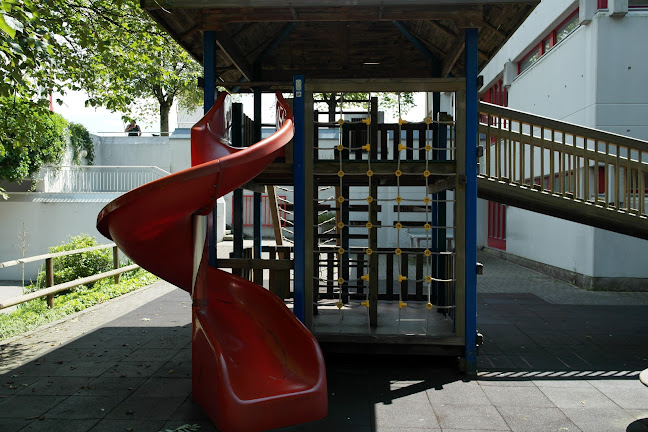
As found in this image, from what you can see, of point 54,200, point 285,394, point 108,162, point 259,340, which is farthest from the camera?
point 108,162

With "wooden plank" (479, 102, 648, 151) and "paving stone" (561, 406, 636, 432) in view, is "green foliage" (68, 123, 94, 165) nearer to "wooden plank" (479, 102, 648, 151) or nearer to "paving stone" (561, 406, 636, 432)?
"wooden plank" (479, 102, 648, 151)

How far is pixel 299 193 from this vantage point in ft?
18.9

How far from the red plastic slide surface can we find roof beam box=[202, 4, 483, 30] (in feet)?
2.78

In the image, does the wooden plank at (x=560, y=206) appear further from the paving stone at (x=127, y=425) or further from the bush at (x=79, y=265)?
the bush at (x=79, y=265)

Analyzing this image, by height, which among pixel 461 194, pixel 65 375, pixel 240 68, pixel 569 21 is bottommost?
pixel 65 375

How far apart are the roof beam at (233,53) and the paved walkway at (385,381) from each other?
360 cm

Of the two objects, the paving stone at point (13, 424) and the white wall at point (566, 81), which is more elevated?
the white wall at point (566, 81)

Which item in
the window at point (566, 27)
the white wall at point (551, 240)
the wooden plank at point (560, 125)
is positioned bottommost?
the white wall at point (551, 240)

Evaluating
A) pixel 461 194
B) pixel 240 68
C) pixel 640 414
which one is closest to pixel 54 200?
pixel 240 68

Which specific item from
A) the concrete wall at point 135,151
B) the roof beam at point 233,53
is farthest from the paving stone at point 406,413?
the concrete wall at point 135,151

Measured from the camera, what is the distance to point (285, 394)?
421cm

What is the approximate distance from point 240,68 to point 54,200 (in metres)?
15.2

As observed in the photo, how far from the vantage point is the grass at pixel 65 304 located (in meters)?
8.12

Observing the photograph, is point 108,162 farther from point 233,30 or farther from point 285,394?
point 285,394
